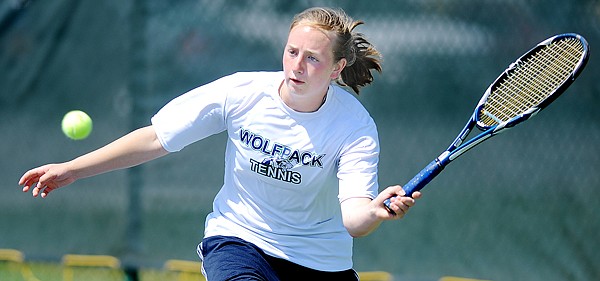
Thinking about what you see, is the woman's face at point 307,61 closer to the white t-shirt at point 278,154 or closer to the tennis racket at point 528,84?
the white t-shirt at point 278,154

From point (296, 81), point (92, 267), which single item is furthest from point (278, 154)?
point (92, 267)

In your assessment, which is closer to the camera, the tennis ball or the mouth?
the mouth

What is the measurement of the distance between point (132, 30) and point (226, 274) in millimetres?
2667

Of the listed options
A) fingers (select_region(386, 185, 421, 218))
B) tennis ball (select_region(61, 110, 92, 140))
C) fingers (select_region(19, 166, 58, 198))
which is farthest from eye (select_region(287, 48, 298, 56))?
tennis ball (select_region(61, 110, 92, 140))

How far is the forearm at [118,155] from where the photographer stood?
3443 millimetres

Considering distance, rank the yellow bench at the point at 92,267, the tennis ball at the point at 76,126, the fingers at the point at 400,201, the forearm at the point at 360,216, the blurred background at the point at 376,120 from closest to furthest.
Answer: the fingers at the point at 400,201 → the forearm at the point at 360,216 → the tennis ball at the point at 76,126 → the blurred background at the point at 376,120 → the yellow bench at the point at 92,267

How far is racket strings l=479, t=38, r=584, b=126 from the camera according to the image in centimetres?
344

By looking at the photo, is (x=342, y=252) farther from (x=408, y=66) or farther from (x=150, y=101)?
(x=150, y=101)

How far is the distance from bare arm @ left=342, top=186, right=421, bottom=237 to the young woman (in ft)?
0.38

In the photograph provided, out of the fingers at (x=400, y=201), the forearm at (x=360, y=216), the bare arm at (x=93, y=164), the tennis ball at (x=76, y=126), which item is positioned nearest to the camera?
the fingers at (x=400, y=201)

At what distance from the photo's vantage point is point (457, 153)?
3.12m

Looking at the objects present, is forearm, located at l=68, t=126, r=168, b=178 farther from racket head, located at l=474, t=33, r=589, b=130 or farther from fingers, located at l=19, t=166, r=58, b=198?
racket head, located at l=474, t=33, r=589, b=130

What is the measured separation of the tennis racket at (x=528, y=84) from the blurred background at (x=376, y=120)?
138cm

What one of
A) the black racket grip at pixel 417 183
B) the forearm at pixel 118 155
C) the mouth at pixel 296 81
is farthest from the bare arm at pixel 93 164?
the black racket grip at pixel 417 183
